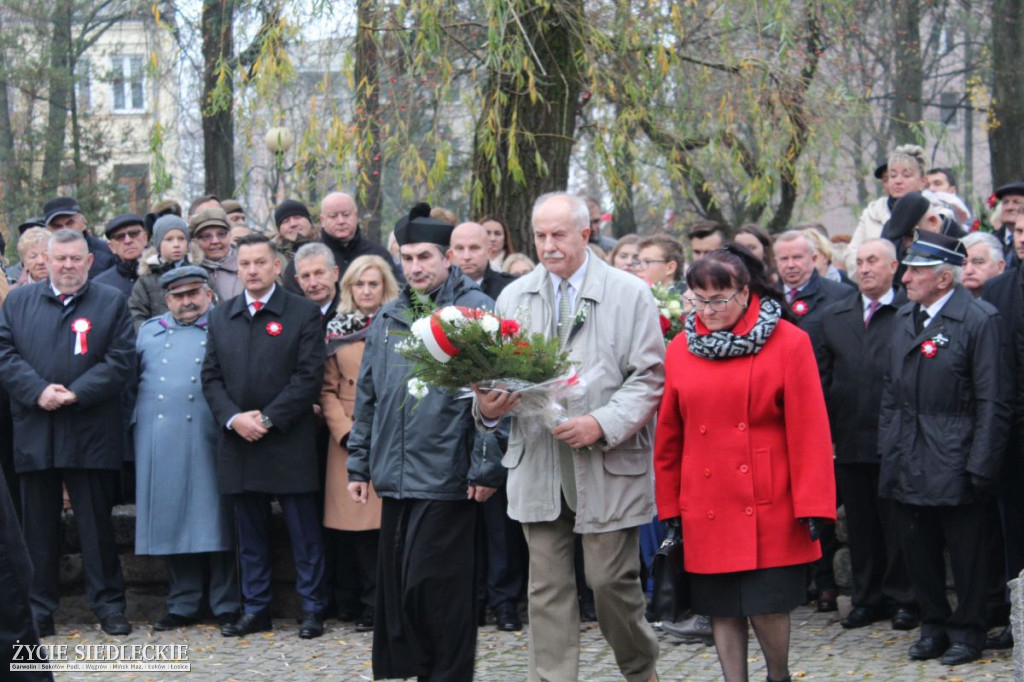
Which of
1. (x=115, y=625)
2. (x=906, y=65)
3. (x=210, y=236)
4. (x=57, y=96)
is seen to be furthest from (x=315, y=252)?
(x=906, y=65)

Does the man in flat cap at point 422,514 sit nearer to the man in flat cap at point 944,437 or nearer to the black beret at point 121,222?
the man in flat cap at point 944,437

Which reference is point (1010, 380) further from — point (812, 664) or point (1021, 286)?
point (812, 664)

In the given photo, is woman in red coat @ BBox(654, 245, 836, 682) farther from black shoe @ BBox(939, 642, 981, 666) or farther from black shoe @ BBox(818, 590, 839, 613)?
black shoe @ BBox(818, 590, 839, 613)

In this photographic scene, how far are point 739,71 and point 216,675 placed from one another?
647 cm

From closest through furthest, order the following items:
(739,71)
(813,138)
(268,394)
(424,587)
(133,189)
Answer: (424,587)
(268,394)
(739,71)
(813,138)
(133,189)

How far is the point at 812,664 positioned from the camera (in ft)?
24.2

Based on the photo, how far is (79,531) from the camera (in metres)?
8.85

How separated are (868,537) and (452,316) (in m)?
3.51

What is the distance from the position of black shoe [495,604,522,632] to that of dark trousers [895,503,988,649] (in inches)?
92.9

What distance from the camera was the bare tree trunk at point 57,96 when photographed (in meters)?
20.5

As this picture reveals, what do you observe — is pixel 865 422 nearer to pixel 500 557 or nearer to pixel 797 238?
pixel 797 238

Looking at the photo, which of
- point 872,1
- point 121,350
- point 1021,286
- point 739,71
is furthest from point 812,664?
point 872,1

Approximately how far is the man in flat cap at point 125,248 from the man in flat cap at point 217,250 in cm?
43

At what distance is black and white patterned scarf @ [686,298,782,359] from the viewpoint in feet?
19.6
